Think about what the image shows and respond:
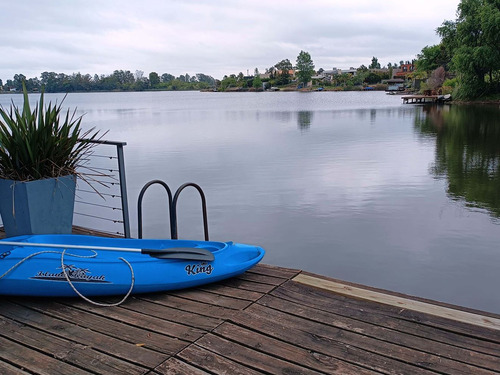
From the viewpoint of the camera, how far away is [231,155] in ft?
51.5

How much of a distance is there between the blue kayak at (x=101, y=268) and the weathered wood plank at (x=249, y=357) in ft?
2.16

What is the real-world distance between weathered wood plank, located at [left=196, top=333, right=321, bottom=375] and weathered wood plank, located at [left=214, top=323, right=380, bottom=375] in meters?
0.03

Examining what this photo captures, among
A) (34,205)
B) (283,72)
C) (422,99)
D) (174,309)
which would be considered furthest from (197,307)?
(283,72)

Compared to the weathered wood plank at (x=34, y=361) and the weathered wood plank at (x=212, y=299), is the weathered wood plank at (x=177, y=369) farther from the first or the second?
the weathered wood plank at (x=212, y=299)

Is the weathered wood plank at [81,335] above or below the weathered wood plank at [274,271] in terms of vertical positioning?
above

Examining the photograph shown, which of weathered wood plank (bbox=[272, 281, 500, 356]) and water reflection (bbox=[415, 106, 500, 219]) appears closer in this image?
weathered wood plank (bbox=[272, 281, 500, 356])

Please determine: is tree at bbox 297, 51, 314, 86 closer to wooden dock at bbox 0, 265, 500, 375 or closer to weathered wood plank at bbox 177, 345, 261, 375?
wooden dock at bbox 0, 265, 500, 375

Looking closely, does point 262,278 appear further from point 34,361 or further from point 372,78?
point 372,78

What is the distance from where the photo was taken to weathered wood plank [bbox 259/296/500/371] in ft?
7.79

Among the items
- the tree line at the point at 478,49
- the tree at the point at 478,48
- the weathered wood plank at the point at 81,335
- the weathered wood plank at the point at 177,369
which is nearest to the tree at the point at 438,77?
the tree line at the point at 478,49

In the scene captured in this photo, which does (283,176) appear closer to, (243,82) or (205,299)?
(205,299)

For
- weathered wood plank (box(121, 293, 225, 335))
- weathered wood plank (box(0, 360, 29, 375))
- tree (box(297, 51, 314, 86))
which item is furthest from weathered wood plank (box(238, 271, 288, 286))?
tree (box(297, 51, 314, 86))

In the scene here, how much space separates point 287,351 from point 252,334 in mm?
250

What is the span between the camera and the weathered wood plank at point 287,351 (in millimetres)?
2316
